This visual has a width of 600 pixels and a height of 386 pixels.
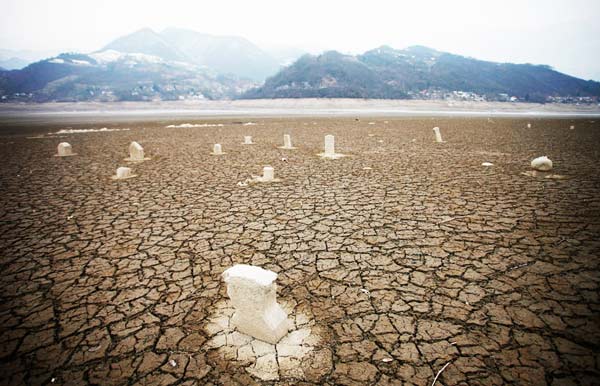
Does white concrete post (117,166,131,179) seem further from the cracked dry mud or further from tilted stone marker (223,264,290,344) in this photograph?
tilted stone marker (223,264,290,344)

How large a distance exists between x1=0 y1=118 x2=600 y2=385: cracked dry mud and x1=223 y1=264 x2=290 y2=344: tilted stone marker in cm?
17

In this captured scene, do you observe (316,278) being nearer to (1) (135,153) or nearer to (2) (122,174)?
(2) (122,174)

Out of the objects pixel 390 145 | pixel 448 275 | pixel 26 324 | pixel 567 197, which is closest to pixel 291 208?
pixel 448 275

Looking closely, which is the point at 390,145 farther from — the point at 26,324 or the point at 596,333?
the point at 26,324

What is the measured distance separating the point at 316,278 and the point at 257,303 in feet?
3.63

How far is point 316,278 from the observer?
10.5 feet

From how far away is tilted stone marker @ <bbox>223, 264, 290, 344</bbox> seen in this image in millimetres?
2236

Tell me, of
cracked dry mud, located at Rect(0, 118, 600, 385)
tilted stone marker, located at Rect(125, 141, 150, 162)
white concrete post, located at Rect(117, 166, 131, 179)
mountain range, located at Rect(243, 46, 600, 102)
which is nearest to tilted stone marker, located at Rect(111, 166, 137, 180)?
white concrete post, located at Rect(117, 166, 131, 179)

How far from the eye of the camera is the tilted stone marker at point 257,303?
224cm

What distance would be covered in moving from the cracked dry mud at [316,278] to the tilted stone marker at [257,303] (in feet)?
0.56

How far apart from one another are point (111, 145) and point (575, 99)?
142 meters

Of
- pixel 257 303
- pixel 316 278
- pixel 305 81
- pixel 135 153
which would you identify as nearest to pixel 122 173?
pixel 135 153

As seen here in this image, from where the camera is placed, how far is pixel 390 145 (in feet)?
41.9

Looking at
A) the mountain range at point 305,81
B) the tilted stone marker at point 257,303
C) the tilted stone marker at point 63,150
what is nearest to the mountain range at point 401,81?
the mountain range at point 305,81
